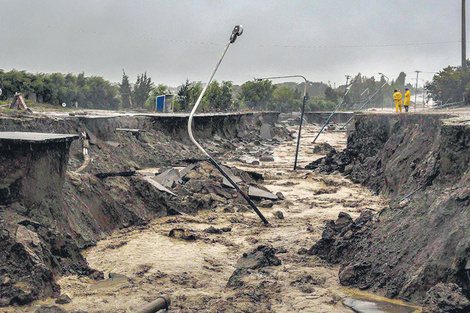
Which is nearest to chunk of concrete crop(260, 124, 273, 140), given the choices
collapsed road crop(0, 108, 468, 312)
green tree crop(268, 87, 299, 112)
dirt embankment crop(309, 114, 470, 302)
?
collapsed road crop(0, 108, 468, 312)

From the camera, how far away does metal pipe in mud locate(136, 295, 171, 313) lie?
665 cm

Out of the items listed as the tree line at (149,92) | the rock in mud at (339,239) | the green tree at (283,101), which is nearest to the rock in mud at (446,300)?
the rock in mud at (339,239)

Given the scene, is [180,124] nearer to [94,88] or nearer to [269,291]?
[269,291]

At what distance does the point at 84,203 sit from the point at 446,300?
7682mm

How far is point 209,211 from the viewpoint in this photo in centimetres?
1438

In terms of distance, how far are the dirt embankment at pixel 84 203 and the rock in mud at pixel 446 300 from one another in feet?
17.0

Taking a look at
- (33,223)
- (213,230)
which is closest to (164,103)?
(213,230)

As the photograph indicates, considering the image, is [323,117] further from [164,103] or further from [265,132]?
[164,103]

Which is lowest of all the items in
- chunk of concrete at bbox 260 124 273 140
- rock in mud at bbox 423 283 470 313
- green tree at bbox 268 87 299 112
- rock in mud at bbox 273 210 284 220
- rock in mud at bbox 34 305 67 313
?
rock in mud at bbox 34 305 67 313

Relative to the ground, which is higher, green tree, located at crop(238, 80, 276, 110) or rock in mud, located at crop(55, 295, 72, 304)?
green tree, located at crop(238, 80, 276, 110)

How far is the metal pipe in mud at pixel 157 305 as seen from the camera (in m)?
6.65

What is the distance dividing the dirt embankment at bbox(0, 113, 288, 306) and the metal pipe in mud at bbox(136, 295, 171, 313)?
1.62 meters

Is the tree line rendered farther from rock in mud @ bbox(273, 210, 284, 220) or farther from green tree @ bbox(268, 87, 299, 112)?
rock in mud @ bbox(273, 210, 284, 220)

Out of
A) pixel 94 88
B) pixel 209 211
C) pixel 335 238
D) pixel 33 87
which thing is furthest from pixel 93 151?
pixel 94 88
